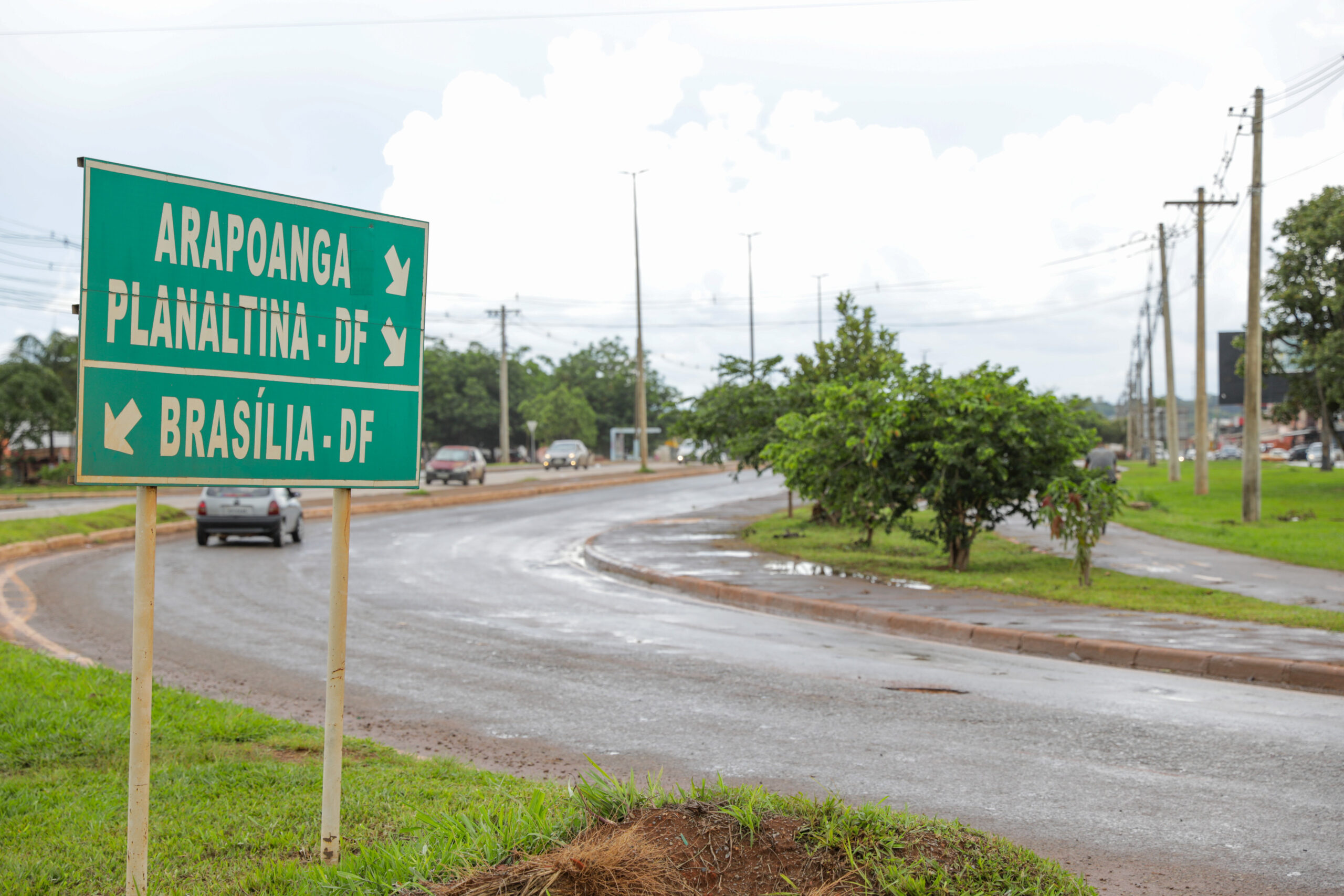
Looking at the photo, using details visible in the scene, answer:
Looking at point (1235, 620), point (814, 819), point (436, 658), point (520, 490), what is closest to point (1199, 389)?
point (520, 490)

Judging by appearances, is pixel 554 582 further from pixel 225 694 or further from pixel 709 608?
pixel 225 694

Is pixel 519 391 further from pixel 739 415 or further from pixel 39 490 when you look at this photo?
pixel 739 415

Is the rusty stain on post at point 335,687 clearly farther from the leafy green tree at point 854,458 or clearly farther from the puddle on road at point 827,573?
the leafy green tree at point 854,458

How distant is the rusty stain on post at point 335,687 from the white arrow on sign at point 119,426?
689mm

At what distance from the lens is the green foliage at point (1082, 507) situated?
12.3 m

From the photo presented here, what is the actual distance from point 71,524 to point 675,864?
2142 cm

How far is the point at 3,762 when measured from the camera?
527 centimetres

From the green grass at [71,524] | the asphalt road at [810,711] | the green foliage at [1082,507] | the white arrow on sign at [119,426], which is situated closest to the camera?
the white arrow on sign at [119,426]

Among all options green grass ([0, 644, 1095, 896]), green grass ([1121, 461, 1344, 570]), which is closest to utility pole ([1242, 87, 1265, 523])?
green grass ([1121, 461, 1344, 570])

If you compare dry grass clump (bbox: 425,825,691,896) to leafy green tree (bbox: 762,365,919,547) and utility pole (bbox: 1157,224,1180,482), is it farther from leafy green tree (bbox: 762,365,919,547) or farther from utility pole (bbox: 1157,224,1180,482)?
utility pole (bbox: 1157,224,1180,482)

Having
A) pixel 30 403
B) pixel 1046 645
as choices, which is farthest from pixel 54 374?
pixel 1046 645

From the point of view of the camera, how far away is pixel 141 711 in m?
3.42

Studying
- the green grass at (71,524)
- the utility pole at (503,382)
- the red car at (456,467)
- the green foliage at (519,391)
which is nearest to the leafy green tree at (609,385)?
the green foliage at (519,391)

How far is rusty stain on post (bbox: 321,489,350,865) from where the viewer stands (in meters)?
3.74
